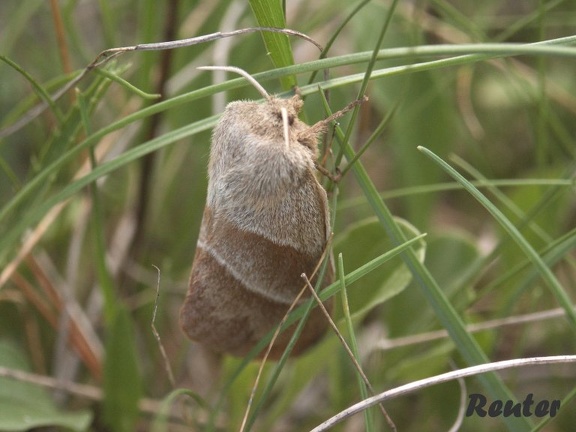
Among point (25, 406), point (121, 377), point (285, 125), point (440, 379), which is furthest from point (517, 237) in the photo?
Answer: point (25, 406)

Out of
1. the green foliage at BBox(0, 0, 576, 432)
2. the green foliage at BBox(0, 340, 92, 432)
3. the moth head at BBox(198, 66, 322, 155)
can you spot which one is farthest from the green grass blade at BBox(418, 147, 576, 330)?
the green foliage at BBox(0, 340, 92, 432)

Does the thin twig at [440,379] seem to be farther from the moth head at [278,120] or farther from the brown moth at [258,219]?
the moth head at [278,120]

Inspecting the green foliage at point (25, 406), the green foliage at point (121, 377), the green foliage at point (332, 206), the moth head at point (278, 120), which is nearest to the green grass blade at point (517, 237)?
the green foliage at point (332, 206)

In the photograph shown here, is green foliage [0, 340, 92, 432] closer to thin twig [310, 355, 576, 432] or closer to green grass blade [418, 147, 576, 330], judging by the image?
thin twig [310, 355, 576, 432]

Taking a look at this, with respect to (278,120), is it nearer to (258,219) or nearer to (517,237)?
(258,219)

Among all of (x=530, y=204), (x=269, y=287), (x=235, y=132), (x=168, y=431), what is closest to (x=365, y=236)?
(x=269, y=287)

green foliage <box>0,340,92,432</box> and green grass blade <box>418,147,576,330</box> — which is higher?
green grass blade <box>418,147,576,330</box>
